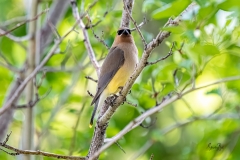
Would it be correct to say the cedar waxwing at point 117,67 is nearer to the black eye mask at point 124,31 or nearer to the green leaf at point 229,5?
the black eye mask at point 124,31

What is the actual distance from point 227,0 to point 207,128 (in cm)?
215

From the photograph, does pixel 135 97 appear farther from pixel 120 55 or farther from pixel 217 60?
pixel 217 60

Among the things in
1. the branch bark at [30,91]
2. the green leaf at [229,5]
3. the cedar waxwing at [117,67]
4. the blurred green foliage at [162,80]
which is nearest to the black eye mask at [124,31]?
the cedar waxwing at [117,67]

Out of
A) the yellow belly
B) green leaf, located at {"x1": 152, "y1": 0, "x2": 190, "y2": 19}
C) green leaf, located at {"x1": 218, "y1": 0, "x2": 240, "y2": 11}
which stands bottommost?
green leaf, located at {"x1": 218, "y1": 0, "x2": 240, "y2": 11}

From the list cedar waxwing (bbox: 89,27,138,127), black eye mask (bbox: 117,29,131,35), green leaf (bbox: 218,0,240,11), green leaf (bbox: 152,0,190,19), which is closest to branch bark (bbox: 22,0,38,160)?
cedar waxwing (bbox: 89,27,138,127)

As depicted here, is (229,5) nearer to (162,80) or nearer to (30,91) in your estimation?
(162,80)

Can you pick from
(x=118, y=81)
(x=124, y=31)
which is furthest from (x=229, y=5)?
(x=118, y=81)

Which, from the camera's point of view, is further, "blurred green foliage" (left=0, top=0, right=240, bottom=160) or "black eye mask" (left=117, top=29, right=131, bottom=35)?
"black eye mask" (left=117, top=29, right=131, bottom=35)

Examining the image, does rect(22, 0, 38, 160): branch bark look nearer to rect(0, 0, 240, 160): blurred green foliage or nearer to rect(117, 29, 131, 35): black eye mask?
rect(0, 0, 240, 160): blurred green foliage

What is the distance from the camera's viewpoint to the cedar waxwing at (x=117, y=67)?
4.42 m

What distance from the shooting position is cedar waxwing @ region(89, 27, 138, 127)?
174 inches

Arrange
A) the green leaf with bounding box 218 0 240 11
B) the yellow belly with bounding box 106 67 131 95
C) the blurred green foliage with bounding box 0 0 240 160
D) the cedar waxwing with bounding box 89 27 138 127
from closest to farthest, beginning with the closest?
the green leaf with bounding box 218 0 240 11 → the blurred green foliage with bounding box 0 0 240 160 → the cedar waxwing with bounding box 89 27 138 127 → the yellow belly with bounding box 106 67 131 95

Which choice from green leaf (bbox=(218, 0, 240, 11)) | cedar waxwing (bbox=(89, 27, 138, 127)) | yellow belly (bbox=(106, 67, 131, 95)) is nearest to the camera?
green leaf (bbox=(218, 0, 240, 11))

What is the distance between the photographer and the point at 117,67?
4621 mm
